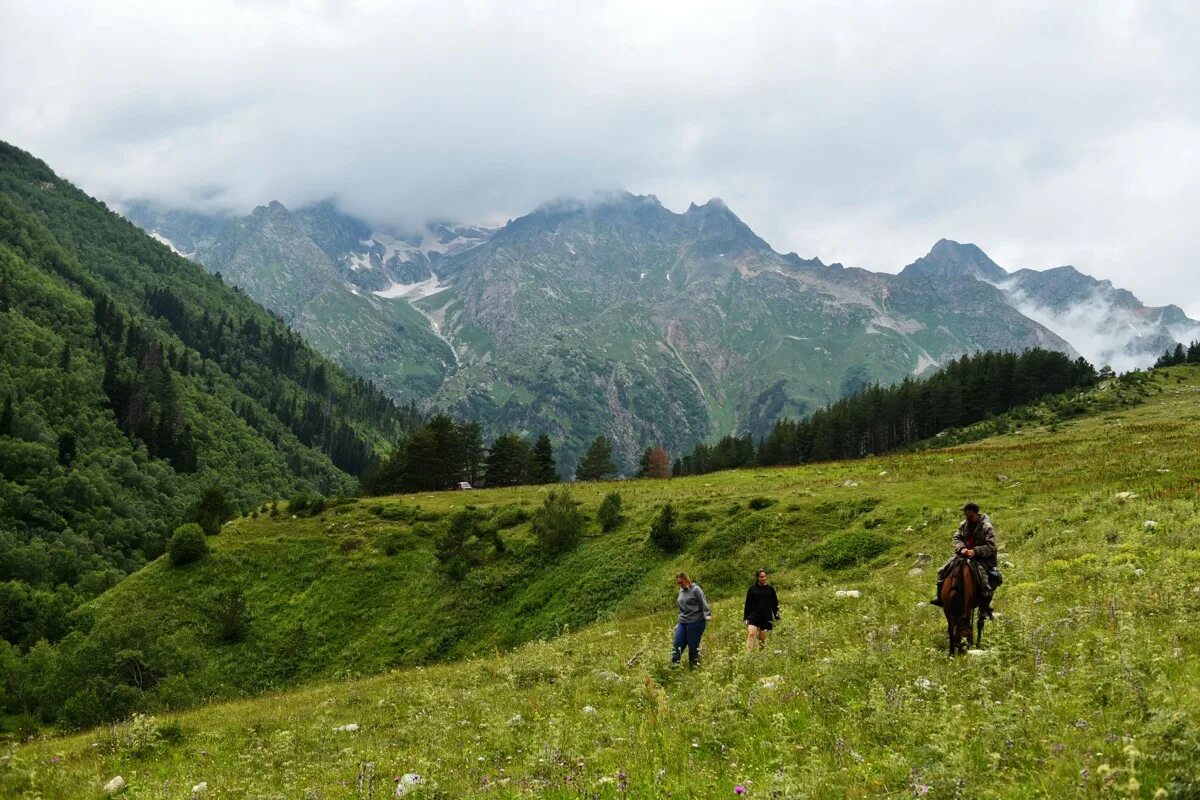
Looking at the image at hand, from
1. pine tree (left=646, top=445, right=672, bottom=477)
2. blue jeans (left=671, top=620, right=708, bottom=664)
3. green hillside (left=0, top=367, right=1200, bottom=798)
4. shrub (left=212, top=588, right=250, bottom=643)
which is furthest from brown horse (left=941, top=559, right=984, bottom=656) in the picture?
pine tree (left=646, top=445, right=672, bottom=477)

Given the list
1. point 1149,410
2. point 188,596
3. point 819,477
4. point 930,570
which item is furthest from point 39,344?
point 1149,410

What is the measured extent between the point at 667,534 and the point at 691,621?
22187 mm

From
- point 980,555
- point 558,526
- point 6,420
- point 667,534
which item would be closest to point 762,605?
point 980,555

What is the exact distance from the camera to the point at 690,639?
17734 mm

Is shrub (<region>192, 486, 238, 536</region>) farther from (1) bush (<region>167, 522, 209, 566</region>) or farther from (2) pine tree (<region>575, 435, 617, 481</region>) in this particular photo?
(2) pine tree (<region>575, 435, 617, 481</region>)

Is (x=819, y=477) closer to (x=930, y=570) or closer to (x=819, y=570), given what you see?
(x=819, y=570)

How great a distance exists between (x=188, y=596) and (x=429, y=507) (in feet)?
62.9

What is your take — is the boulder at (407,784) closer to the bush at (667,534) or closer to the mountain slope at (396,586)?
the mountain slope at (396,586)

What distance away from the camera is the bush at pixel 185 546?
50062mm

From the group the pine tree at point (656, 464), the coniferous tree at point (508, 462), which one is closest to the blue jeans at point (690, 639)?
the coniferous tree at point (508, 462)

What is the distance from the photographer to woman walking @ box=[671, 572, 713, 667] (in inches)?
692

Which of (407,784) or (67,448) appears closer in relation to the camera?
(407,784)

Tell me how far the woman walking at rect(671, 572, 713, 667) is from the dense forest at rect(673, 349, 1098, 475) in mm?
98866

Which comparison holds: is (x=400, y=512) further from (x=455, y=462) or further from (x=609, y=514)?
(x=455, y=462)
